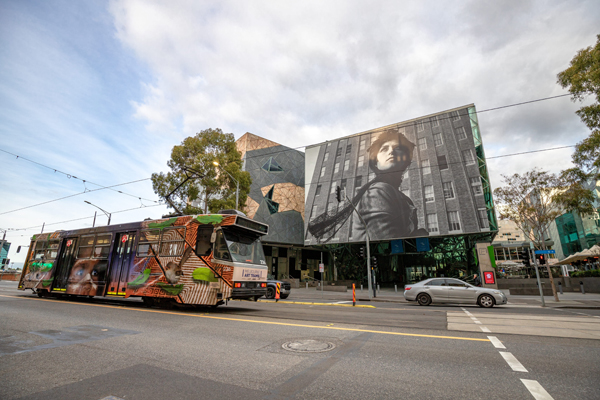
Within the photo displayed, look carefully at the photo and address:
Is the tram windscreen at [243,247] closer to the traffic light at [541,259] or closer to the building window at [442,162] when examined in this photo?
the traffic light at [541,259]

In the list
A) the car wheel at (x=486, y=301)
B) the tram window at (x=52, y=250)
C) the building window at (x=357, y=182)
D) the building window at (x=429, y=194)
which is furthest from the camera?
the building window at (x=357, y=182)

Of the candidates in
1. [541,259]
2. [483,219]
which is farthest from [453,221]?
[541,259]

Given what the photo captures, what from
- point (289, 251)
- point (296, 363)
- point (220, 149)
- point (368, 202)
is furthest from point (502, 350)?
point (289, 251)

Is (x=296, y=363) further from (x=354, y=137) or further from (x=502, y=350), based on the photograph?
(x=354, y=137)

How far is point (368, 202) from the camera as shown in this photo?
3453 centimetres

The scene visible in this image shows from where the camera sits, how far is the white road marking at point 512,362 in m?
3.75

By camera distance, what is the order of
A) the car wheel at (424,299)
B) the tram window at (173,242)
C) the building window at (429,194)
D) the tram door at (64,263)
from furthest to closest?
the building window at (429,194) → the car wheel at (424,299) → the tram door at (64,263) → the tram window at (173,242)

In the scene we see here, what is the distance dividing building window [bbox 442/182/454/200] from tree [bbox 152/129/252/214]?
21.0 metres

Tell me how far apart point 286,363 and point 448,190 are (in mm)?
31532

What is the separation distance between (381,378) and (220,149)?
23.2 meters

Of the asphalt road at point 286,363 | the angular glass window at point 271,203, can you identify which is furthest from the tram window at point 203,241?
the angular glass window at point 271,203

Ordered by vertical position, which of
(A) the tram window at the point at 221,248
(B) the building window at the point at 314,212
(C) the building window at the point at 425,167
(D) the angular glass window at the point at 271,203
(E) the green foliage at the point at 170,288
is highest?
(C) the building window at the point at 425,167

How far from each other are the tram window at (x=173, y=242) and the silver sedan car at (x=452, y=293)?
11388 mm

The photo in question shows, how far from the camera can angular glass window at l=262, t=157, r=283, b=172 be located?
1651 inches
